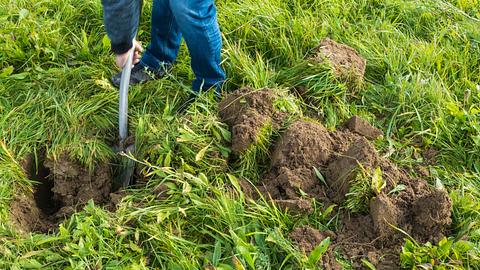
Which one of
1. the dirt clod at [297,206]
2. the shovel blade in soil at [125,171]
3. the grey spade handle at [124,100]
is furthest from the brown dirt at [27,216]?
the dirt clod at [297,206]

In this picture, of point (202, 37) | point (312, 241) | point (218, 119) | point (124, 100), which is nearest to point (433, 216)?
point (312, 241)

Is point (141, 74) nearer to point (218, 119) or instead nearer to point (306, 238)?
point (218, 119)

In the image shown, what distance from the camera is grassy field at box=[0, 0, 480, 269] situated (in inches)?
86.4

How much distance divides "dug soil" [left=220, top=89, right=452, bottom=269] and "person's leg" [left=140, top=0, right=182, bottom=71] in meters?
0.54

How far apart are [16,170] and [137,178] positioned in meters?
0.54

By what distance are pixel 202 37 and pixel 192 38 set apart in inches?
1.8

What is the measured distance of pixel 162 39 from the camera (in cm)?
289

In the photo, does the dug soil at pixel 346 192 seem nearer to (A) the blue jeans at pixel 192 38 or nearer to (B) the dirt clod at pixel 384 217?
(B) the dirt clod at pixel 384 217

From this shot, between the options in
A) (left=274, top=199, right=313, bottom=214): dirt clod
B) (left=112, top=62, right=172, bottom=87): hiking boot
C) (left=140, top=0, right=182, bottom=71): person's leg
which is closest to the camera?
(left=274, top=199, right=313, bottom=214): dirt clod

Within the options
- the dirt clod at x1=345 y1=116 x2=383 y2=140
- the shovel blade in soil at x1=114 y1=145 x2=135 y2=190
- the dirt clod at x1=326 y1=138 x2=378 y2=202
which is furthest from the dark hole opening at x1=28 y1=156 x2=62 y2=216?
the dirt clod at x1=345 y1=116 x2=383 y2=140

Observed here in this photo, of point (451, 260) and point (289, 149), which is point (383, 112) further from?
point (451, 260)

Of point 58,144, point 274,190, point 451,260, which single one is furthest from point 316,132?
point 58,144

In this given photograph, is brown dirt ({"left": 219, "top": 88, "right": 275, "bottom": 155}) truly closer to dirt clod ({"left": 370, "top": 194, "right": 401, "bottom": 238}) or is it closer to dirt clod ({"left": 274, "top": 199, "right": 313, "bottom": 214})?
dirt clod ({"left": 274, "top": 199, "right": 313, "bottom": 214})

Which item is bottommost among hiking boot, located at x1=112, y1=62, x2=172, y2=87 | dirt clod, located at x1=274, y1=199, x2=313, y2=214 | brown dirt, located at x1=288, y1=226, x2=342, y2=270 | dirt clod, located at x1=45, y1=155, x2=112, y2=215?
dirt clod, located at x1=45, y1=155, x2=112, y2=215
